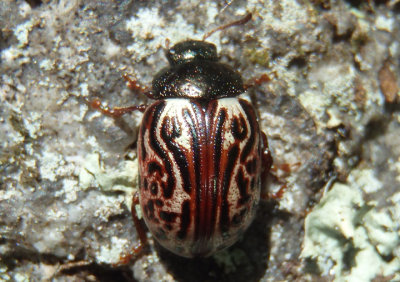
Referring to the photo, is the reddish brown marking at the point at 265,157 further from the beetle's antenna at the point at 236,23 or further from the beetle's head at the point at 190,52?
the beetle's antenna at the point at 236,23

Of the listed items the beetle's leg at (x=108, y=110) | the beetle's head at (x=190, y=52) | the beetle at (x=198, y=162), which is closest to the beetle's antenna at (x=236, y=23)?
the beetle's head at (x=190, y=52)

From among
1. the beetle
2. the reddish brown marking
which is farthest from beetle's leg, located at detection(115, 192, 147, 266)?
the reddish brown marking

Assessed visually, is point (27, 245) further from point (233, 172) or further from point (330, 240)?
point (330, 240)

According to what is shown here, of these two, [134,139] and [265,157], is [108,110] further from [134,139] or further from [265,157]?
[265,157]

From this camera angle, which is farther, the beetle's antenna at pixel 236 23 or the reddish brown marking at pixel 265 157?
the beetle's antenna at pixel 236 23

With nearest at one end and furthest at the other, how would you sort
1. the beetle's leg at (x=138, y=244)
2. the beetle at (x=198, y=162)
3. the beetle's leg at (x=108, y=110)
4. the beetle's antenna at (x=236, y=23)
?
the beetle at (x=198, y=162) → the beetle's leg at (x=138, y=244) → the beetle's leg at (x=108, y=110) → the beetle's antenna at (x=236, y=23)
